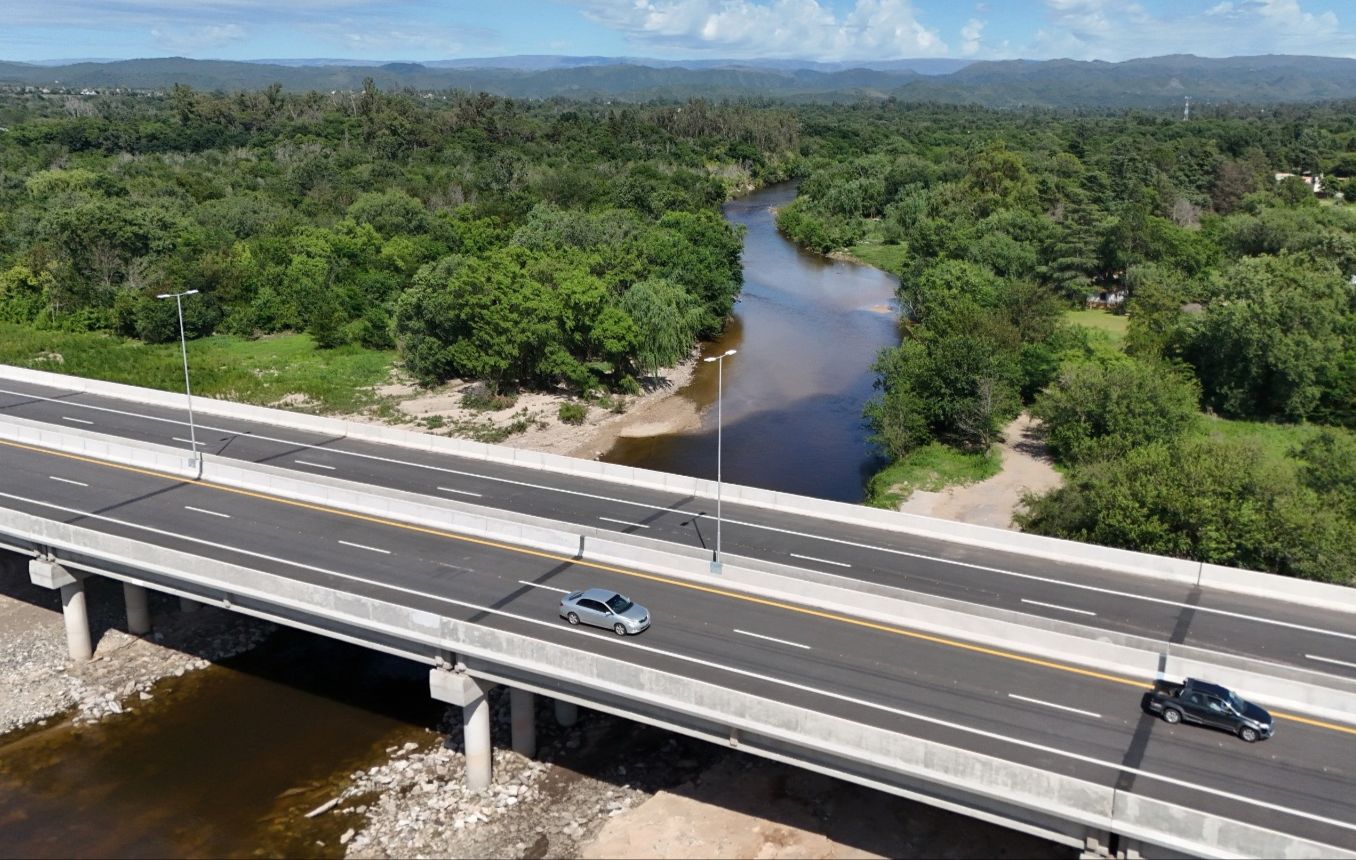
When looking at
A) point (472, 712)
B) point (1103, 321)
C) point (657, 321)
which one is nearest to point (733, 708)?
point (472, 712)

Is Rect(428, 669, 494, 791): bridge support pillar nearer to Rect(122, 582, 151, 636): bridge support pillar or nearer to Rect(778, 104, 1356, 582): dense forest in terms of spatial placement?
Rect(122, 582, 151, 636): bridge support pillar

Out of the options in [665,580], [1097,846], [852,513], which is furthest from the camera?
[852,513]

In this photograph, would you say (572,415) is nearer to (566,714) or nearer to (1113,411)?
(1113,411)

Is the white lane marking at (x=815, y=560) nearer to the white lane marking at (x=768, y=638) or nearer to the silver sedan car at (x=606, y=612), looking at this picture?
the white lane marking at (x=768, y=638)

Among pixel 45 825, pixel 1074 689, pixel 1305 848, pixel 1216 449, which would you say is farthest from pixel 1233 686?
pixel 45 825

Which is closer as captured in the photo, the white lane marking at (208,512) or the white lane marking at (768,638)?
the white lane marking at (768,638)

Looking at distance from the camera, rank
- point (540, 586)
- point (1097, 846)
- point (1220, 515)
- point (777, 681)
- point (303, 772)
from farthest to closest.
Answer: point (1220, 515)
point (540, 586)
point (303, 772)
point (777, 681)
point (1097, 846)

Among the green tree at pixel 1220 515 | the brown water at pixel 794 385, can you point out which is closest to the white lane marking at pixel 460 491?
the brown water at pixel 794 385
